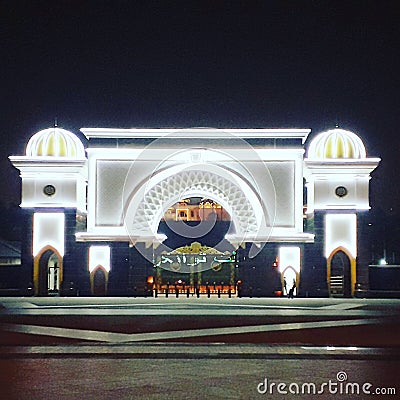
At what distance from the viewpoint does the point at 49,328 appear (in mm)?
21812

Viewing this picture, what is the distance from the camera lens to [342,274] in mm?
42688

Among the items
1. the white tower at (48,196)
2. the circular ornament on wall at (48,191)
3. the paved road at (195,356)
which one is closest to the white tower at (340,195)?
the white tower at (48,196)

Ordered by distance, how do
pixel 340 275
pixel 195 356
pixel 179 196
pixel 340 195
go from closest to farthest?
1. pixel 195 356
2. pixel 340 195
3. pixel 340 275
4. pixel 179 196

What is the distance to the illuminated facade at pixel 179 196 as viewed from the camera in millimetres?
42031

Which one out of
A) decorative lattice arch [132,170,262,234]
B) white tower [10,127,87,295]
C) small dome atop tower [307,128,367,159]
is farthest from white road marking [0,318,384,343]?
decorative lattice arch [132,170,262,234]

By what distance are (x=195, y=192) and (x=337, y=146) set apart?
7.81 metres

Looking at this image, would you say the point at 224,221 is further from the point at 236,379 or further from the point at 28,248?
the point at 236,379

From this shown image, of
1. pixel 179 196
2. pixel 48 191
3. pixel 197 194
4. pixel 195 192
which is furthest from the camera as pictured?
pixel 197 194

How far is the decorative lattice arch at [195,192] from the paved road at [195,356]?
54.3 ft

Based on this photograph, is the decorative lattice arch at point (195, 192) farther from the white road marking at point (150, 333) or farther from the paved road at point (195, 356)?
the white road marking at point (150, 333)

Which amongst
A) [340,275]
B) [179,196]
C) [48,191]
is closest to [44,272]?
[48,191]

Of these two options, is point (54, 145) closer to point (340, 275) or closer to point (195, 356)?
point (340, 275)

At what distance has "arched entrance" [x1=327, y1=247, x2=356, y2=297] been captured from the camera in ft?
138

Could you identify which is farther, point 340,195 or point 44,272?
point 340,195
